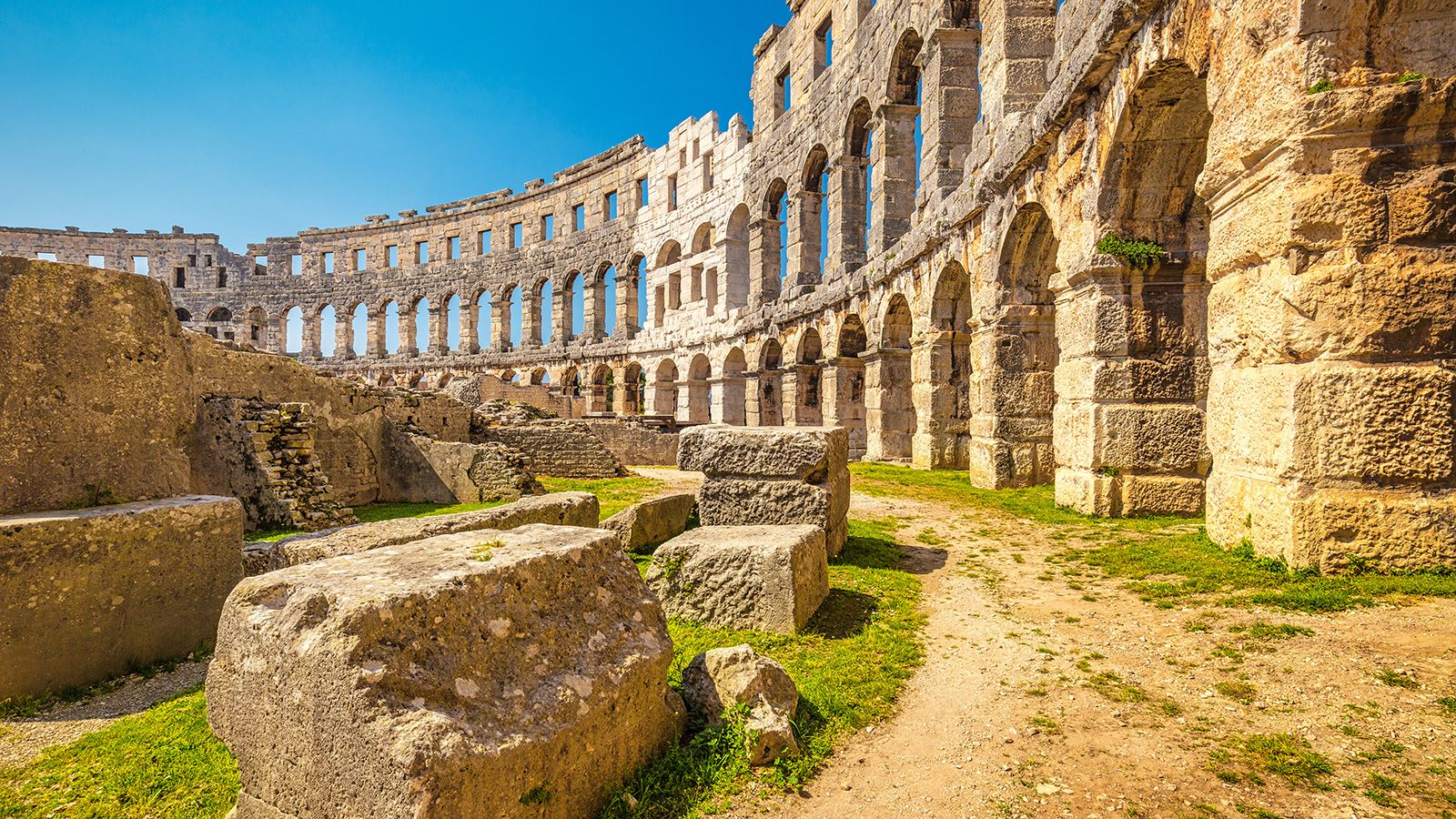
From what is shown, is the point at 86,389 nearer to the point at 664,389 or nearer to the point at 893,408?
the point at 893,408

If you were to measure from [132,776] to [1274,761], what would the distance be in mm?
4247

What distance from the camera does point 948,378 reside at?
11.8 metres

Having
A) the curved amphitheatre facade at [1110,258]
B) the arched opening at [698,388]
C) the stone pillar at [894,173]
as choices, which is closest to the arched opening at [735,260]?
the curved amphitheatre facade at [1110,258]

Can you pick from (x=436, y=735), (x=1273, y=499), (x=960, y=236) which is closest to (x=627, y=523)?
(x=436, y=735)

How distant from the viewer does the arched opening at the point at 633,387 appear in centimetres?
2691

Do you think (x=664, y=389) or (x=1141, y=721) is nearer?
(x=1141, y=721)

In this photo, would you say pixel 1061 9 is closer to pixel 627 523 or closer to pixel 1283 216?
pixel 1283 216

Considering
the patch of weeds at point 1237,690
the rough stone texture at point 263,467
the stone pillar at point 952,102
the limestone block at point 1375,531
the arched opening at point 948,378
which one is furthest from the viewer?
the stone pillar at point 952,102

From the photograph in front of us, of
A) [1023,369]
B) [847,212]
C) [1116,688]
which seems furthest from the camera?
[847,212]

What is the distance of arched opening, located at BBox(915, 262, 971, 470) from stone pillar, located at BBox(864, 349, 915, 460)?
6.45 ft

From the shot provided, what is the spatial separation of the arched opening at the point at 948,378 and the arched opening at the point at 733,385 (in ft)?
36.7

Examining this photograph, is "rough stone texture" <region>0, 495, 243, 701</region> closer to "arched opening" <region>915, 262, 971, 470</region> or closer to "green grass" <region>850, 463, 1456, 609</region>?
"green grass" <region>850, 463, 1456, 609</region>

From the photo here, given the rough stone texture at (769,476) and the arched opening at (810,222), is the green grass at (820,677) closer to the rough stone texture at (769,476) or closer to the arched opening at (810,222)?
the rough stone texture at (769,476)

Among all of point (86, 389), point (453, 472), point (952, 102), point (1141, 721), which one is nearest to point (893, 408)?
point (952, 102)
